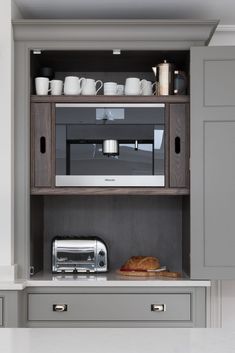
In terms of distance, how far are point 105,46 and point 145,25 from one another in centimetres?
26

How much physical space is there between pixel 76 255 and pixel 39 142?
72cm

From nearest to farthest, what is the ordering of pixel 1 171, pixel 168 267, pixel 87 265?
pixel 1 171 → pixel 87 265 → pixel 168 267

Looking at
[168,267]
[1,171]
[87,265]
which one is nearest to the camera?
[1,171]

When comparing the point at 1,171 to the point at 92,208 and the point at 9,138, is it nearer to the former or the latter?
the point at 9,138

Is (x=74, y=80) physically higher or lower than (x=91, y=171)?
higher

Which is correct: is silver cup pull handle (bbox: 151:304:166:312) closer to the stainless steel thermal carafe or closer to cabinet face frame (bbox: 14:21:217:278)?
cabinet face frame (bbox: 14:21:217:278)

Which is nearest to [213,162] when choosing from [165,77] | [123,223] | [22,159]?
[165,77]

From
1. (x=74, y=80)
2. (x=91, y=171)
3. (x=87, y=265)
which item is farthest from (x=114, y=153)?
(x=87, y=265)

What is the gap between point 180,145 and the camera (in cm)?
345

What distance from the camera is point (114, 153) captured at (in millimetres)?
3484

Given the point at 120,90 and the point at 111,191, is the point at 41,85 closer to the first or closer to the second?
the point at 120,90

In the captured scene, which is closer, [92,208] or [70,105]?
[70,105]

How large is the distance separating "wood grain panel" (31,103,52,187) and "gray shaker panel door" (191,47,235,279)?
0.83 m

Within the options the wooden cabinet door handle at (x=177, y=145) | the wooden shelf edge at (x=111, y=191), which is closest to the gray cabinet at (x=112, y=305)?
the wooden shelf edge at (x=111, y=191)
